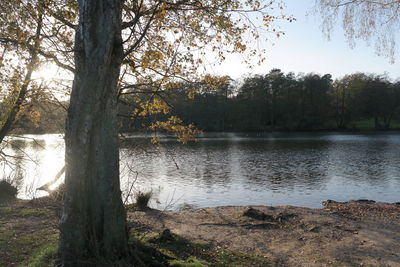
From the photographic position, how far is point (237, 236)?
8.97 metres

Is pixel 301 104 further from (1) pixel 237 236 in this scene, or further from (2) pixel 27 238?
(2) pixel 27 238

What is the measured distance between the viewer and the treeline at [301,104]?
73.9 metres

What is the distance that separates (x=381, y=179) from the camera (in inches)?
859

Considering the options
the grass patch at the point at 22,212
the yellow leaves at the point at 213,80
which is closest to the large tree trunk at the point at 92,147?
the yellow leaves at the point at 213,80

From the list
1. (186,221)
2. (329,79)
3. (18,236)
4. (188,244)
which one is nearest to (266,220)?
(186,221)

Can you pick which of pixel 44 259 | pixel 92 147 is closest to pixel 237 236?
pixel 44 259

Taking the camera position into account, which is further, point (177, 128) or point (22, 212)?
point (22, 212)

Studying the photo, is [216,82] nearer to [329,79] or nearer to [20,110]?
[20,110]

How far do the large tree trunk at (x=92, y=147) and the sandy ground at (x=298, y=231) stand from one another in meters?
3.30

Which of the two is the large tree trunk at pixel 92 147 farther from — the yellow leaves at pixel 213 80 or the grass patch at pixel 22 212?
the grass patch at pixel 22 212

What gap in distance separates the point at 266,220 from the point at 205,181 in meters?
11.9

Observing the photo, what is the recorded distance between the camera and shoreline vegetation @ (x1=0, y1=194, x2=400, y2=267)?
6.61 m

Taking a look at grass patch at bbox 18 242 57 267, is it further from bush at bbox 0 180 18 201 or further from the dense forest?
the dense forest

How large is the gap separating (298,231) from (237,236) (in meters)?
1.76
